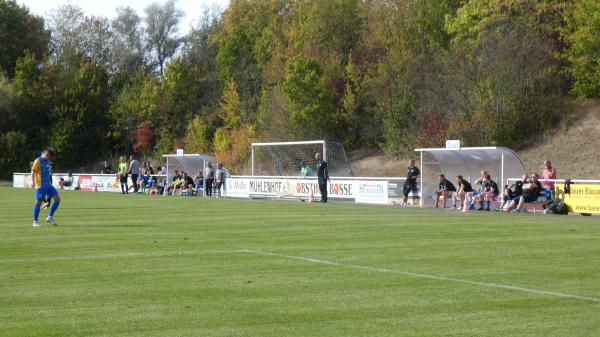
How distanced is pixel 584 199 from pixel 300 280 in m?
19.8

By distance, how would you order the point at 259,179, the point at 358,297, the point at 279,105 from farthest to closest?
the point at 279,105 → the point at 259,179 → the point at 358,297

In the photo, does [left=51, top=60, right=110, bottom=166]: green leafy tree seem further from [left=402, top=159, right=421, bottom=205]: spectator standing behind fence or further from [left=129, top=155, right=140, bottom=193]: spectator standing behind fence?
[left=402, top=159, right=421, bottom=205]: spectator standing behind fence

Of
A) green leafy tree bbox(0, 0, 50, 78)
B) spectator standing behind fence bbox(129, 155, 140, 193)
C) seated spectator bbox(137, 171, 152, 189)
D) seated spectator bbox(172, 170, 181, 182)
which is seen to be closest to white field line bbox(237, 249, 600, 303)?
seated spectator bbox(172, 170, 181, 182)

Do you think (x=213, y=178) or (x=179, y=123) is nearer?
(x=213, y=178)

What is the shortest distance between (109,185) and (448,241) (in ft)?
144

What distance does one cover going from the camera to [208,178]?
48469 millimetres

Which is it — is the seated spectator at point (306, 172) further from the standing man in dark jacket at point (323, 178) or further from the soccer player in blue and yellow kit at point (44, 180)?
the soccer player in blue and yellow kit at point (44, 180)

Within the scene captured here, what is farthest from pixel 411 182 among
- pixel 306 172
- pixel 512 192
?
pixel 306 172

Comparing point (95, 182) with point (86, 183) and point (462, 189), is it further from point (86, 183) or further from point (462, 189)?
point (462, 189)

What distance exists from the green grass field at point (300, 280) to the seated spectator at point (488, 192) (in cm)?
1047

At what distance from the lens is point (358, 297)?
11.0 metres

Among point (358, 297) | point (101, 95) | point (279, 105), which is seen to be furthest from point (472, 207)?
point (101, 95)

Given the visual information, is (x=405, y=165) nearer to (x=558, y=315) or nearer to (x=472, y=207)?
(x=472, y=207)

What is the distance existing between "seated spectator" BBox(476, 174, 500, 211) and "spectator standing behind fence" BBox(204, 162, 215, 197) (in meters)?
18.2
